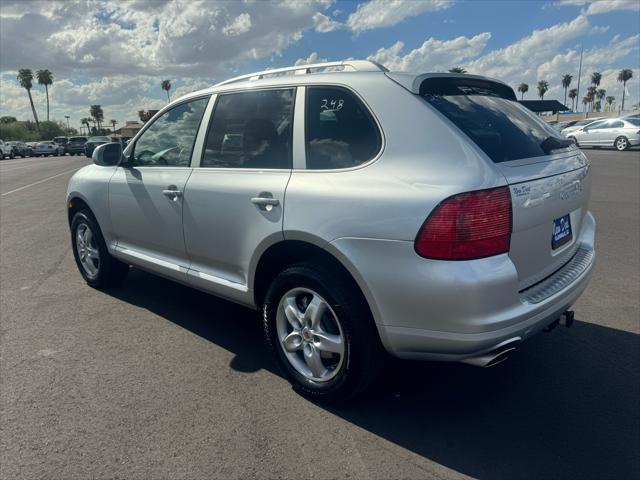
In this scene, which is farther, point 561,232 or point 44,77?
point 44,77

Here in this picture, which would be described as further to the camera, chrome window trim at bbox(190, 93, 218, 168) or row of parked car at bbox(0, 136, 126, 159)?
row of parked car at bbox(0, 136, 126, 159)

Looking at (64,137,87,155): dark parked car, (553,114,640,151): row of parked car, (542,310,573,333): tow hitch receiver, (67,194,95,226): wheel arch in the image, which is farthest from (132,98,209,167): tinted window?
(64,137,87,155): dark parked car

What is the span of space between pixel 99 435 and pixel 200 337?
4.31ft

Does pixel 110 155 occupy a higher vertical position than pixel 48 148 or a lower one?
higher

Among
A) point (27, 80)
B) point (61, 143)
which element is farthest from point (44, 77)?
point (61, 143)

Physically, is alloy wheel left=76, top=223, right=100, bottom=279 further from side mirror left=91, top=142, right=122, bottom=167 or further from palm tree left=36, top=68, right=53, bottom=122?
palm tree left=36, top=68, right=53, bottom=122

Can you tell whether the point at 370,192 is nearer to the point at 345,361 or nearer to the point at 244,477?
the point at 345,361

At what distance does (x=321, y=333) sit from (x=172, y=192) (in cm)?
165

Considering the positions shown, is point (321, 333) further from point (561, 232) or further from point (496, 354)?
point (561, 232)

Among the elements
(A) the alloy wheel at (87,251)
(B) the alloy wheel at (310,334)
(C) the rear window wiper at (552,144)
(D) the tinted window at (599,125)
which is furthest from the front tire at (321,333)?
(D) the tinted window at (599,125)

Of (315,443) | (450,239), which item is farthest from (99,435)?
(450,239)

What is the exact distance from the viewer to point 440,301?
7.87 feet

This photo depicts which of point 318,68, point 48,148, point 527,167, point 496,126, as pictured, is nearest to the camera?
point 527,167

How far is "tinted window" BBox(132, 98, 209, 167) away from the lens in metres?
3.89
